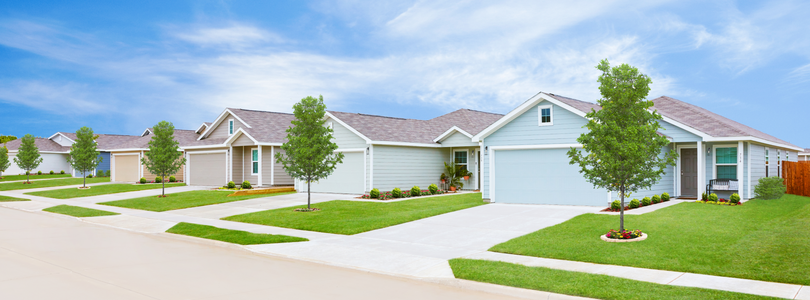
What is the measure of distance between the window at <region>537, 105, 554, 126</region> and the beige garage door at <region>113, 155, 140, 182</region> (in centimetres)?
3469

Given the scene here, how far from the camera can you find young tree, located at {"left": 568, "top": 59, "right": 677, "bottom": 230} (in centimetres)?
1157

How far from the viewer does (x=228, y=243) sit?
12.8m

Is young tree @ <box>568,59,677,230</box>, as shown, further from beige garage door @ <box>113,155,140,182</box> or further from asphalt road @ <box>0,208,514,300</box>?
beige garage door @ <box>113,155,140,182</box>

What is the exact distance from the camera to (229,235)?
45.6ft

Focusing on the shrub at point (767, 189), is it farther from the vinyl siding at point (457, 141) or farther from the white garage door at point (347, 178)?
the white garage door at point (347, 178)

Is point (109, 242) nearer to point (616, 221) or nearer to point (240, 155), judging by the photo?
point (616, 221)

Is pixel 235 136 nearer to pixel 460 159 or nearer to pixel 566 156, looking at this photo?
pixel 460 159

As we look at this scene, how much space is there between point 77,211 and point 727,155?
26724 mm

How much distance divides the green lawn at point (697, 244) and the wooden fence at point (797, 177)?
10078 mm

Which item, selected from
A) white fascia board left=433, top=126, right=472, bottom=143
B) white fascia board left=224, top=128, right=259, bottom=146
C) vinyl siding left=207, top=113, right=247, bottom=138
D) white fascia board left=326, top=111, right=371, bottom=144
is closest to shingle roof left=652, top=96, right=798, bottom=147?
white fascia board left=433, top=126, right=472, bottom=143

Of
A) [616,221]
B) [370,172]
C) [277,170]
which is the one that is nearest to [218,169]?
[277,170]

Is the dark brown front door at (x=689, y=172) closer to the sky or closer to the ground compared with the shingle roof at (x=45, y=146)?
closer to the ground

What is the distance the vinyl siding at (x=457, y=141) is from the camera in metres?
27.0

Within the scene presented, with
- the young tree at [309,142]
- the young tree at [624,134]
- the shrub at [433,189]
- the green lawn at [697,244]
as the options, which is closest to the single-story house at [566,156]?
the green lawn at [697,244]
